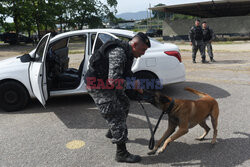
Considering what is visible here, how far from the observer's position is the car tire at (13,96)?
4809 mm

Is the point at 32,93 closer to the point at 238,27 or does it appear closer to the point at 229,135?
the point at 229,135

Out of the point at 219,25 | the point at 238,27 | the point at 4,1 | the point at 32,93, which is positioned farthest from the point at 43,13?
the point at 32,93

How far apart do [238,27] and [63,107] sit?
22.9 metres

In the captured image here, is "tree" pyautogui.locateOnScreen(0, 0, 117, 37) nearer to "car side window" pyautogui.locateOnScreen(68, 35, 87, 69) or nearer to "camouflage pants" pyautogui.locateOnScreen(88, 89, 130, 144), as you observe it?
"car side window" pyautogui.locateOnScreen(68, 35, 87, 69)

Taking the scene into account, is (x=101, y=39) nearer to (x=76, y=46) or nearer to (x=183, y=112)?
(x=183, y=112)

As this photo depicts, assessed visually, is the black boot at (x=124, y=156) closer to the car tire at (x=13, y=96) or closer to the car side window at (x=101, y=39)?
the car side window at (x=101, y=39)

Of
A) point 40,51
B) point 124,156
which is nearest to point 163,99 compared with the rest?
point 124,156

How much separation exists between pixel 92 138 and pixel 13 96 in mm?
2222

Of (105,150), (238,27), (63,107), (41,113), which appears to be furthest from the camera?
(238,27)

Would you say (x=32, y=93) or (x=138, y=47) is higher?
(x=138, y=47)

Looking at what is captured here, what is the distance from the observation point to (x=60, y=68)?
5.50 meters

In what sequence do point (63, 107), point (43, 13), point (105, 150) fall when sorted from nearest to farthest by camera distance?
1. point (105, 150)
2. point (63, 107)
3. point (43, 13)

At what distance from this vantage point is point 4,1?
26078 millimetres

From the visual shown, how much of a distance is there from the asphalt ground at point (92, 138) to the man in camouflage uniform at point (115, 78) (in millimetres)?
434
